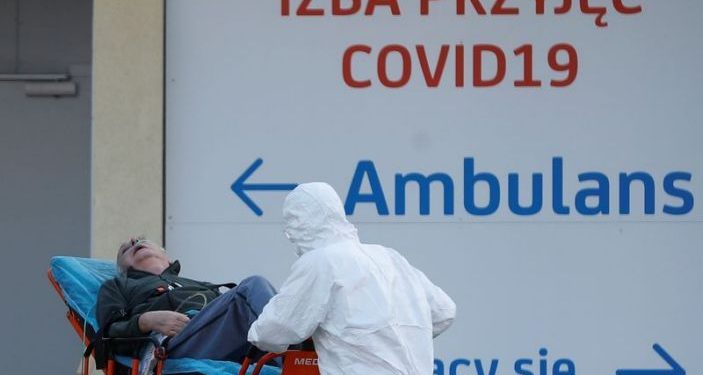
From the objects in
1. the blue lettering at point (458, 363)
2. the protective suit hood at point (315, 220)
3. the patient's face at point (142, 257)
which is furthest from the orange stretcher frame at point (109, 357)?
the blue lettering at point (458, 363)

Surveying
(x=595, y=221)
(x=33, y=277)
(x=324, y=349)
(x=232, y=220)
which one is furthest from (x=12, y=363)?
(x=324, y=349)

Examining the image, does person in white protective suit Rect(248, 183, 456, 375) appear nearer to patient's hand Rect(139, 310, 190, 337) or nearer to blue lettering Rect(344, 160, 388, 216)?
patient's hand Rect(139, 310, 190, 337)

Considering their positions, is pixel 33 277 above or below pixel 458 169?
below

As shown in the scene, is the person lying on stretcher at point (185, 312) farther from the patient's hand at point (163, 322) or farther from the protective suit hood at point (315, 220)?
the protective suit hood at point (315, 220)

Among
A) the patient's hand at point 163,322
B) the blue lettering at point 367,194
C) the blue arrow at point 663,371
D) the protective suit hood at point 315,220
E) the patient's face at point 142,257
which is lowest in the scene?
the blue arrow at point 663,371

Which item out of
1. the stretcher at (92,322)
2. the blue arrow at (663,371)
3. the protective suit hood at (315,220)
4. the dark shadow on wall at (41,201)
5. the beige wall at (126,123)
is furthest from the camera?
the dark shadow on wall at (41,201)

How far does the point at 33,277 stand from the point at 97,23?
7.16 ft

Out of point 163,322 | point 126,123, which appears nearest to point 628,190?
point 126,123

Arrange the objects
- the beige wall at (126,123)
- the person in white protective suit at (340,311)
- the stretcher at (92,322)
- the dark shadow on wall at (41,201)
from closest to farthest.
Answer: the person in white protective suit at (340,311)
the stretcher at (92,322)
the beige wall at (126,123)
the dark shadow on wall at (41,201)

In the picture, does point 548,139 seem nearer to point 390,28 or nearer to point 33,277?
point 390,28

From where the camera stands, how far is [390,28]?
24.1 ft

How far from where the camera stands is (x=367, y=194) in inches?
287

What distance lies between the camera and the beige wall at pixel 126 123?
723 cm

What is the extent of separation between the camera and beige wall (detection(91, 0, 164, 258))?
7227 millimetres
